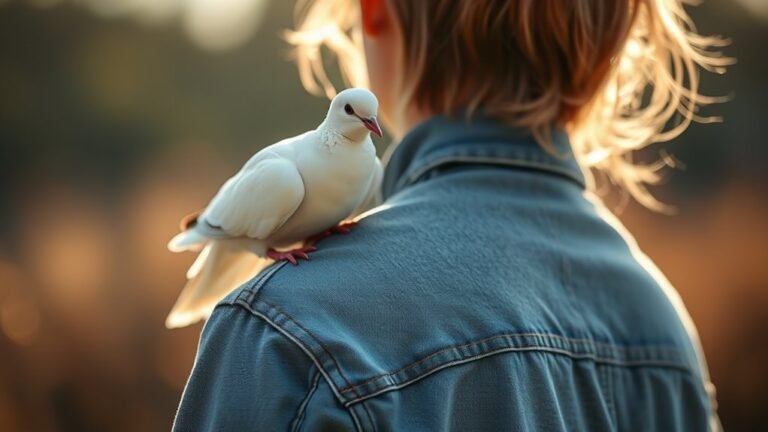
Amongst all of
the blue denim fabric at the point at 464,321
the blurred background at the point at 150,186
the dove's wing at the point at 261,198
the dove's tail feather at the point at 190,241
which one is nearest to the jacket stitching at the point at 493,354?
the blue denim fabric at the point at 464,321

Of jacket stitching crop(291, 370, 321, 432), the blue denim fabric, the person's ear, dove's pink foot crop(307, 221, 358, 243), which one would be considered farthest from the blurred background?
jacket stitching crop(291, 370, 321, 432)

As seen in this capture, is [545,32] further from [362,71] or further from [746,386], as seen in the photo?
[746,386]

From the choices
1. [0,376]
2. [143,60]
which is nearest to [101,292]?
[0,376]

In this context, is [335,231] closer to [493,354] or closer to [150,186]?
[493,354]

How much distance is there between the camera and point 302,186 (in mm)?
1228

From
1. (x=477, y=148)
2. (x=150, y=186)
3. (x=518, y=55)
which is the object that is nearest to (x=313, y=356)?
(x=477, y=148)

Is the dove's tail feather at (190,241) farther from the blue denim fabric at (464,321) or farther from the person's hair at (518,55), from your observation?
the person's hair at (518,55)

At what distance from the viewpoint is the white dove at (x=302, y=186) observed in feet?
3.98

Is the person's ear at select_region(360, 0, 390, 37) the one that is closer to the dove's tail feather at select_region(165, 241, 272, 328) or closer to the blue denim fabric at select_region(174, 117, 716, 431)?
the blue denim fabric at select_region(174, 117, 716, 431)

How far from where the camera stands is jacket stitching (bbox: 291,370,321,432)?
3.45 ft

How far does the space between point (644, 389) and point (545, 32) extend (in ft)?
1.86

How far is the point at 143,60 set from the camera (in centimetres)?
678

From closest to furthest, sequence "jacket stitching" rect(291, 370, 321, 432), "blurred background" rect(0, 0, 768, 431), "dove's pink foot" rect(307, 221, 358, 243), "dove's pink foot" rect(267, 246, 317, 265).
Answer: "jacket stitching" rect(291, 370, 321, 432) < "dove's pink foot" rect(267, 246, 317, 265) < "dove's pink foot" rect(307, 221, 358, 243) < "blurred background" rect(0, 0, 768, 431)

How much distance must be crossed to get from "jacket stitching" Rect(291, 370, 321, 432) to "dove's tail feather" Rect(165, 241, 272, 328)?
0.36 m
